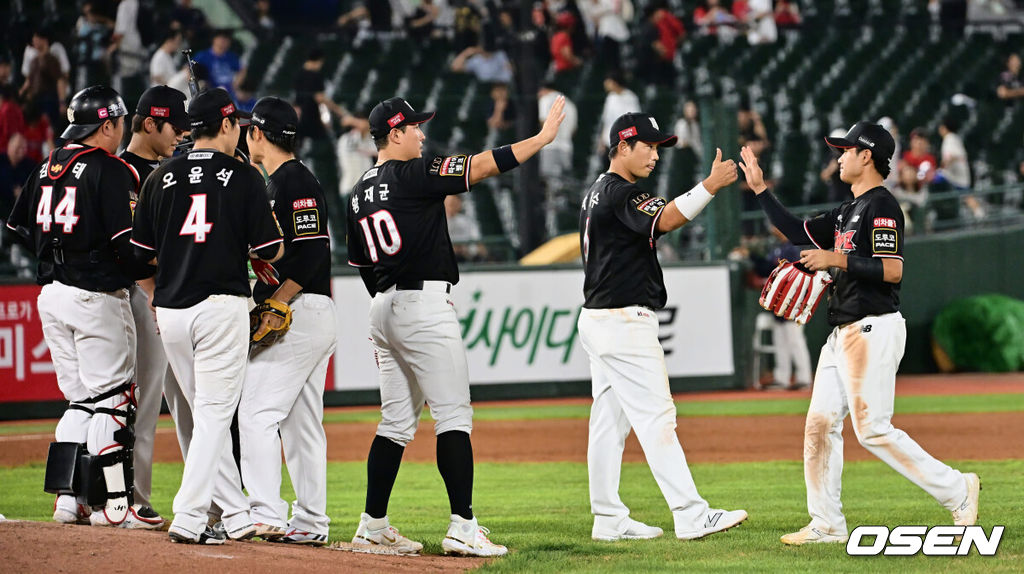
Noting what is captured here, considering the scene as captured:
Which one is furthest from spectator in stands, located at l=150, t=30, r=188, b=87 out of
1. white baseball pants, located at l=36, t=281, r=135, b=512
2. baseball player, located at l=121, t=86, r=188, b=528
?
white baseball pants, located at l=36, t=281, r=135, b=512

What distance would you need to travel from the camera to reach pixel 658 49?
843 inches

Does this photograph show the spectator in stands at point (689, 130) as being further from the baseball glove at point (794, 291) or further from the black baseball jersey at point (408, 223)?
the black baseball jersey at point (408, 223)

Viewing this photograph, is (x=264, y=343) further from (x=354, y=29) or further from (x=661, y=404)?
(x=354, y=29)

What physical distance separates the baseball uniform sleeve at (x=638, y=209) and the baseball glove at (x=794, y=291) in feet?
2.12

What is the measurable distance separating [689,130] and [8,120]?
9023mm

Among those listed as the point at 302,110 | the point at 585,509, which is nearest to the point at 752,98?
the point at 302,110

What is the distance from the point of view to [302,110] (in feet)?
53.6

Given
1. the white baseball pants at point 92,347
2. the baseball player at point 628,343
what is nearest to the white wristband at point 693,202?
the baseball player at point 628,343

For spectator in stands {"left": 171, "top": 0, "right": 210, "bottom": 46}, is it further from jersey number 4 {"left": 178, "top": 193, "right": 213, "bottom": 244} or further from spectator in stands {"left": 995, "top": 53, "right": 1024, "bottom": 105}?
spectator in stands {"left": 995, "top": 53, "right": 1024, "bottom": 105}

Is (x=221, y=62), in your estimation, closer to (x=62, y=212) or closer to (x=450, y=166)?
(x=62, y=212)

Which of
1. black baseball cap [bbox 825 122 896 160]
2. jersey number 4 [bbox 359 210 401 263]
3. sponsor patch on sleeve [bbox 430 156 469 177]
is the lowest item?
jersey number 4 [bbox 359 210 401 263]

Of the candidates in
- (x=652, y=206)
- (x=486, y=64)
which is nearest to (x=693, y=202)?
(x=652, y=206)

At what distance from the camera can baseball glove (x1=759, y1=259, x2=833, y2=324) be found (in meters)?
6.57

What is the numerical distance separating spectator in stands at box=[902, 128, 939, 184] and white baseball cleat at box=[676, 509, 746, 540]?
1470 cm
